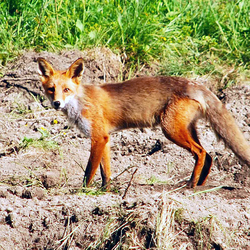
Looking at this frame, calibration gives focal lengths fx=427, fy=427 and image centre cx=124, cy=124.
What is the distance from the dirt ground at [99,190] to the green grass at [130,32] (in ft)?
1.08

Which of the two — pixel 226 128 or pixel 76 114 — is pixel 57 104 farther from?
pixel 226 128

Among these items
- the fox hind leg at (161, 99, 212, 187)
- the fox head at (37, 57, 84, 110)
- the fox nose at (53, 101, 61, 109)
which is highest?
the fox head at (37, 57, 84, 110)

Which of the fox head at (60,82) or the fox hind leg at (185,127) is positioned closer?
the fox hind leg at (185,127)

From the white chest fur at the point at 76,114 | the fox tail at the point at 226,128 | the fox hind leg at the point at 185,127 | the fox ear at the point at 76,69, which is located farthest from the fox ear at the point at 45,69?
the fox tail at the point at 226,128

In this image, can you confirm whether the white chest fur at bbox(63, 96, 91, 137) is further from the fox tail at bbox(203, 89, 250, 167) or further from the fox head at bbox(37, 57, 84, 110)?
the fox tail at bbox(203, 89, 250, 167)

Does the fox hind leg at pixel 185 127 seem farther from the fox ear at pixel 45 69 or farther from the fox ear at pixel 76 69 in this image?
the fox ear at pixel 45 69

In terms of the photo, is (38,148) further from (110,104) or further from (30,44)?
(30,44)

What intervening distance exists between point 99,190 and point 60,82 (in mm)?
1582

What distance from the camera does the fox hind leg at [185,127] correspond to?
17.3 ft

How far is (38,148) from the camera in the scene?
20.7 ft

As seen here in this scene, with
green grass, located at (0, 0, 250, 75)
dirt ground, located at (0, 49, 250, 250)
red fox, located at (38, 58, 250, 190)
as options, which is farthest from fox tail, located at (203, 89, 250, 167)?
green grass, located at (0, 0, 250, 75)

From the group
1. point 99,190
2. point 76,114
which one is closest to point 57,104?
point 76,114

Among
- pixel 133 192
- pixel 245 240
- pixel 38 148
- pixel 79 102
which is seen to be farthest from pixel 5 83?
pixel 245 240

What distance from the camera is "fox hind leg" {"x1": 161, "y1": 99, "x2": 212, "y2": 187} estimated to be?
5.28m
